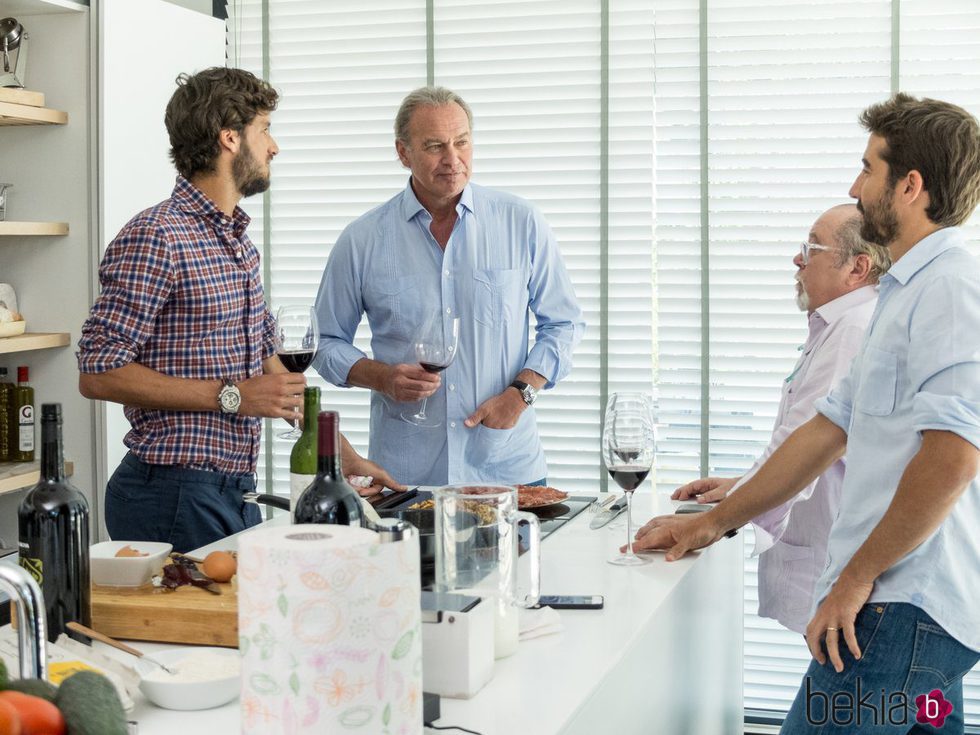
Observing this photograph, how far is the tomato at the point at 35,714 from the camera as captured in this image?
2.39 ft

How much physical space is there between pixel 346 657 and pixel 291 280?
3.35 meters

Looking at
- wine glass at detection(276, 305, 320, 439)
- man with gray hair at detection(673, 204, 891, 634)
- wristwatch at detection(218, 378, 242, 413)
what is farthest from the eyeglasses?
wristwatch at detection(218, 378, 242, 413)

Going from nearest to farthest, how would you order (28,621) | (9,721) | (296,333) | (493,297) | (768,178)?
(9,721) → (28,621) → (296,333) → (493,297) → (768,178)

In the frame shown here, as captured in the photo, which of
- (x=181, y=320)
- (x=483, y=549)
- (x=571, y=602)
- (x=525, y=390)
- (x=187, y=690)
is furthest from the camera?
(x=525, y=390)

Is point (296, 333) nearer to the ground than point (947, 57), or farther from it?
nearer to the ground

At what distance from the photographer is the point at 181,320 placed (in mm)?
2438

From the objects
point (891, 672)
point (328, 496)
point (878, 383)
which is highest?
point (878, 383)

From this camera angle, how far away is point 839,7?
3633 millimetres

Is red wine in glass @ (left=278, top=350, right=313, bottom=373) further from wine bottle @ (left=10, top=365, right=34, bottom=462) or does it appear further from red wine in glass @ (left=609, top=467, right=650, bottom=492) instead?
wine bottle @ (left=10, top=365, right=34, bottom=462)

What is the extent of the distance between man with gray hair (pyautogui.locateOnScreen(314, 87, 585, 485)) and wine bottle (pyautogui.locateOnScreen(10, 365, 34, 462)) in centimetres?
99

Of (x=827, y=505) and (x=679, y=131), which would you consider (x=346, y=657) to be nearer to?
(x=827, y=505)

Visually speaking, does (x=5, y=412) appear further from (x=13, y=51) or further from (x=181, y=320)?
(x=181, y=320)

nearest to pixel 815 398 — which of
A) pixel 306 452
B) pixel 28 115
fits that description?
pixel 306 452

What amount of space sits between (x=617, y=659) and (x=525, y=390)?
1.67 metres
